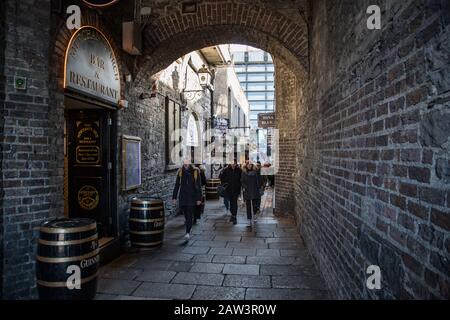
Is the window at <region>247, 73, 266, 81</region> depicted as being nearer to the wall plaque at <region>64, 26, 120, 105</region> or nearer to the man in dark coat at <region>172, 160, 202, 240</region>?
the man in dark coat at <region>172, 160, 202, 240</region>

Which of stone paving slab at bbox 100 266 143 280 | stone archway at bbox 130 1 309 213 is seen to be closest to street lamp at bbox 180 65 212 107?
stone archway at bbox 130 1 309 213

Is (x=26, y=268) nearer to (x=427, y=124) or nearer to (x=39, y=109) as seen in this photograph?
(x=39, y=109)

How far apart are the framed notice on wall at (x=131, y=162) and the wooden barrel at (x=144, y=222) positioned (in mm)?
577

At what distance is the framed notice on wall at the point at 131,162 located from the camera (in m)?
5.98

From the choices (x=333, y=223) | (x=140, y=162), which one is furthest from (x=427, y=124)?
(x=140, y=162)

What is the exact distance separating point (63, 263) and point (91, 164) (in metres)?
2.70

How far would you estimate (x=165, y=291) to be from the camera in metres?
4.10

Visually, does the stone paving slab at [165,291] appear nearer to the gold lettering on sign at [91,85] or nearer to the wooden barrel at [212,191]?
the gold lettering on sign at [91,85]

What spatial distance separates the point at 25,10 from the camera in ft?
12.5

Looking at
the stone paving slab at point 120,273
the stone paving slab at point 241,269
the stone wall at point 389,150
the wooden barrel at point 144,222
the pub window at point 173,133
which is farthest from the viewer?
the pub window at point 173,133

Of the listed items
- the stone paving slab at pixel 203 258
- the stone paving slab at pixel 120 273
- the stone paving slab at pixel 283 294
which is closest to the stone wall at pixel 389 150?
the stone paving slab at pixel 283 294

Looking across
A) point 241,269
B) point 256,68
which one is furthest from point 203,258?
point 256,68

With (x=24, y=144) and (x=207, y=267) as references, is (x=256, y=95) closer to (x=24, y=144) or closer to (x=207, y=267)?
(x=207, y=267)

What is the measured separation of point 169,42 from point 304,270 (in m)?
4.77
